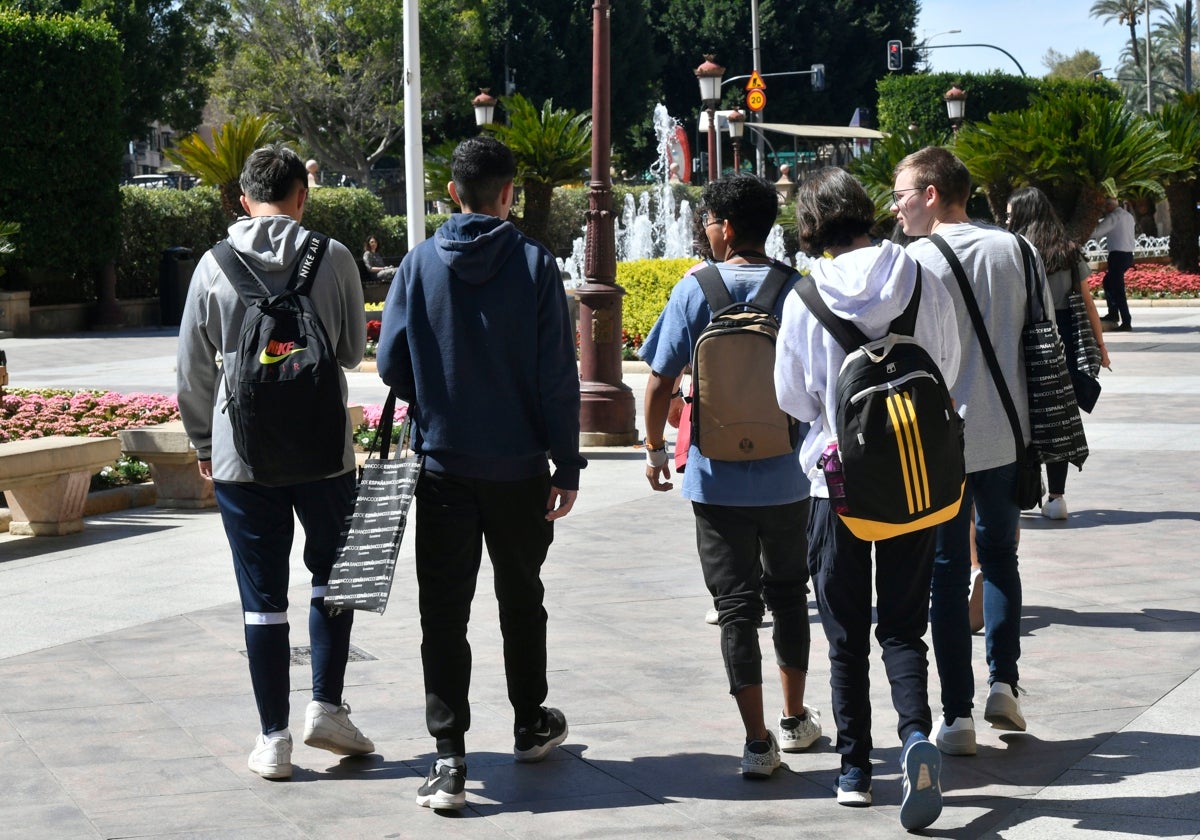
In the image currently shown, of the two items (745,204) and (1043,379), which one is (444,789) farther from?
(1043,379)

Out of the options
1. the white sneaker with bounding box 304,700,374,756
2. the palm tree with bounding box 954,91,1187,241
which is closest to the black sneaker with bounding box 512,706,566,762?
the white sneaker with bounding box 304,700,374,756

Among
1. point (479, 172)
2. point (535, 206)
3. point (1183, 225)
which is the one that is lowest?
point (479, 172)

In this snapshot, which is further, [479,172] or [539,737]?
[539,737]

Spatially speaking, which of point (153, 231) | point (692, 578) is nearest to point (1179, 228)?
point (153, 231)

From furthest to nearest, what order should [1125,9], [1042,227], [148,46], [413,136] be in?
[1125,9], [148,46], [413,136], [1042,227]

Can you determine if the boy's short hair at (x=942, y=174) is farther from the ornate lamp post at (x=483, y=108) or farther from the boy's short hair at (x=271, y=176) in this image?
the ornate lamp post at (x=483, y=108)

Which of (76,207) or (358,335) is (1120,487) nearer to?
(358,335)

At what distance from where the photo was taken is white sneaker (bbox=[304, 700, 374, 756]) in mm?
4531

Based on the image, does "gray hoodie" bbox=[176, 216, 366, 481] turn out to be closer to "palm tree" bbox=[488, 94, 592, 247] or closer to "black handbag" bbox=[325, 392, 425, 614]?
"black handbag" bbox=[325, 392, 425, 614]

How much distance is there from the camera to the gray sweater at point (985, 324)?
15.4 feet

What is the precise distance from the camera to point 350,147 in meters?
50.8

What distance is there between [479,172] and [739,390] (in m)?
0.96

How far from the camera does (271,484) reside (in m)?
4.38

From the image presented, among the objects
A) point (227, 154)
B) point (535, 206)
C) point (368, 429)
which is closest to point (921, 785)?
point (368, 429)
